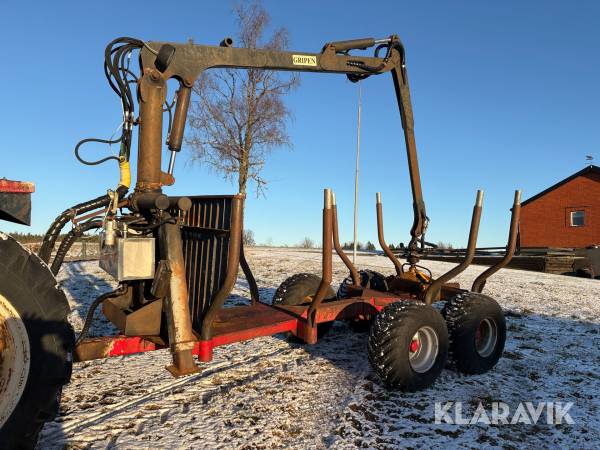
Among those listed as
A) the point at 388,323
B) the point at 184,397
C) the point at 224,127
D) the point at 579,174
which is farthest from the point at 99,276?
the point at 579,174

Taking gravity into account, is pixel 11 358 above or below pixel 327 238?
below

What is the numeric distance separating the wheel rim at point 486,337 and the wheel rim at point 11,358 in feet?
13.7

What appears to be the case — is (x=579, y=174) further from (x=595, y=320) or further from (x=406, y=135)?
(x=406, y=135)

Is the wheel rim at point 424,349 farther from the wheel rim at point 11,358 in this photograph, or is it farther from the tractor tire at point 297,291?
the wheel rim at point 11,358

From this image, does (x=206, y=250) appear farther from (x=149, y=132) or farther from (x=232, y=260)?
(x=149, y=132)

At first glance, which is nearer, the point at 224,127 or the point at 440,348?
the point at 440,348

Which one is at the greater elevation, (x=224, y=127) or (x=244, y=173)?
(x=224, y=127)

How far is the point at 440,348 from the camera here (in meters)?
4.30

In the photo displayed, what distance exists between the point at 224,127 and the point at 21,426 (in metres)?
16.8

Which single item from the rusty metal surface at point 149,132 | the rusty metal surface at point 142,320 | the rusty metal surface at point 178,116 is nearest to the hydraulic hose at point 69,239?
the rusty metal surface at point 149,132

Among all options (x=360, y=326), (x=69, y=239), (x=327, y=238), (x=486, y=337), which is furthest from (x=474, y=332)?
(x=69, y=239)

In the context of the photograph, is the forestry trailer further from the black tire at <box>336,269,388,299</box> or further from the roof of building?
the roof of building

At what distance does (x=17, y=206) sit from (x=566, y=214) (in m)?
32.1

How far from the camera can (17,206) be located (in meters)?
2.76
